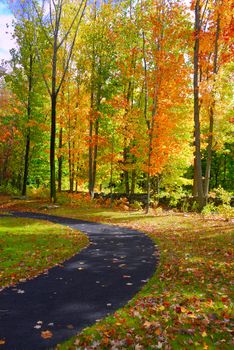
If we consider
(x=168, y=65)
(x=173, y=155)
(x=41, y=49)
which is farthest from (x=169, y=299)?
(x=41, y=49)

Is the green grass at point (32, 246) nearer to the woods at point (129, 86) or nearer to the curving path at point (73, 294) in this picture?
the curving path at point (73, 294)

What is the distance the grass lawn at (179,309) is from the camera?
18.3 feet

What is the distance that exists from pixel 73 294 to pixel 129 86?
25.6 m

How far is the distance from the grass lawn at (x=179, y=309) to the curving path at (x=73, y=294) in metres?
0.37

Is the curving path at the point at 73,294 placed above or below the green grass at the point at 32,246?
below

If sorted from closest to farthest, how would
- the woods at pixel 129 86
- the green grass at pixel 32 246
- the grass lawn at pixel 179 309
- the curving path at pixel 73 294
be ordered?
the grass lawn at pixel 179 309 < the curving path at pixel 73 294 < the green grass at pixel 32 246 < the woods at pixel 129 86

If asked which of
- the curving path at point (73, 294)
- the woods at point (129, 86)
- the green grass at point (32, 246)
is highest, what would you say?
the woods at point (129, 86)

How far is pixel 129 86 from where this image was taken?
3098 cm

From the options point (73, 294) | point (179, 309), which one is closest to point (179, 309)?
point (179, 309)

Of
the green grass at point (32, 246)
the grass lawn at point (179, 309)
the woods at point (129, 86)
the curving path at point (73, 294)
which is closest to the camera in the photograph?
the grass lawn at point (179, 309)

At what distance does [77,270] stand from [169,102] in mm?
16301

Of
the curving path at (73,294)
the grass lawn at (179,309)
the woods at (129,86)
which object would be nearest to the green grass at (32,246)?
the curving path at (73,294)

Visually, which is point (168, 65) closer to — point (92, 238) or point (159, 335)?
point (92, 238)

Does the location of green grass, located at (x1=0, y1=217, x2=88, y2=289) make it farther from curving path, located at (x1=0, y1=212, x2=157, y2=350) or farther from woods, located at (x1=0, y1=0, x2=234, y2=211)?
woods, located at (x1=0, y1=0, x2=234, y2=211)
